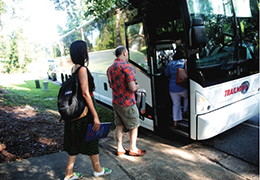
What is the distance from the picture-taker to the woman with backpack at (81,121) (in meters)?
2.65

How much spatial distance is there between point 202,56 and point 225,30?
31.9 inches

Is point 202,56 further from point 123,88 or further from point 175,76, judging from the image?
point 123,88

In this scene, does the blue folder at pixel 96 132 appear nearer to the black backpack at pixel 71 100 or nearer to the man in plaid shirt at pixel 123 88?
the black backpack at pixel 71 100

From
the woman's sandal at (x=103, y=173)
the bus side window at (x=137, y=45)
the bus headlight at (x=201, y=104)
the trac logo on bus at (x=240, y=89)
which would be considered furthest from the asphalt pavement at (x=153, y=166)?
the bus side window at (x=137, y=45)

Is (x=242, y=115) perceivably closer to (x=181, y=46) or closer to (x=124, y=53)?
(x=181, y=46)

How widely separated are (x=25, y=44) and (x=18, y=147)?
75.6ft

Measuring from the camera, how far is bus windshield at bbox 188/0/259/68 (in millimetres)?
3791

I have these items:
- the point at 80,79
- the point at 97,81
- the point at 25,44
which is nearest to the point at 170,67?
the point at 80,79

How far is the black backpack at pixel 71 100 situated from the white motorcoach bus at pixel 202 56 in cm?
197

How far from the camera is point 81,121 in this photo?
9.09 feet

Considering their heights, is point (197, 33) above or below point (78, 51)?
above

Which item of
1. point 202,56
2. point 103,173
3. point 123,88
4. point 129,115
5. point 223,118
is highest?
point 202,56

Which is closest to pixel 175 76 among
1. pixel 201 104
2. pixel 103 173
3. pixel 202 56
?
pixel 202 56

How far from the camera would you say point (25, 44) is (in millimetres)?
24016
